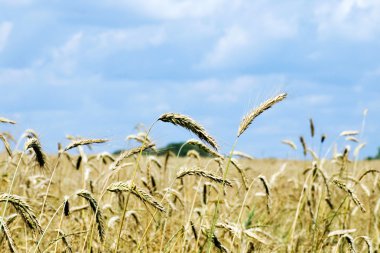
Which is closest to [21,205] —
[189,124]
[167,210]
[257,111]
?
[189,124]

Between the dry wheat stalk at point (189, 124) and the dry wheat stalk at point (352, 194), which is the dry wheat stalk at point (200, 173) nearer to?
the dry wheat stalk at point (189, 124)

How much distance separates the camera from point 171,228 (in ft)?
19.2

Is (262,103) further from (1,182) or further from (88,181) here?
(1,182)

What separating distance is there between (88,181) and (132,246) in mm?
668

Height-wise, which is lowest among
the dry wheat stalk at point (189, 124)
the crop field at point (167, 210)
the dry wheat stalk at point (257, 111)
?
the crop field at point (167, 210)

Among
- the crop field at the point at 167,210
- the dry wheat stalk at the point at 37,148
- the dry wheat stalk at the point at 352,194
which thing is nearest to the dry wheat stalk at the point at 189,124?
A: the crop field at the point at 167,210

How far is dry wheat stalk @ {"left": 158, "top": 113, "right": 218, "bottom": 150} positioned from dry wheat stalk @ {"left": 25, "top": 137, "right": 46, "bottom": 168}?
0.61m

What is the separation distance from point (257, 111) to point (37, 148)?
104 centimetres

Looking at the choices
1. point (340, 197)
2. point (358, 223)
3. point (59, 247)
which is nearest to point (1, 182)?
point (59, 247)

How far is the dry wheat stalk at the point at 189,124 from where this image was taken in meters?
2.66

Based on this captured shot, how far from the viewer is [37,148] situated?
116 inches

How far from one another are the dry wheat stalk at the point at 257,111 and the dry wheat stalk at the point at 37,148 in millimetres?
922

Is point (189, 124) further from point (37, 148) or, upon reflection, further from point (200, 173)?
point (37, 148)

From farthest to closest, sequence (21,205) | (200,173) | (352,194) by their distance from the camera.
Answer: (352,194) < (200,173) < (21,205)
